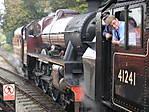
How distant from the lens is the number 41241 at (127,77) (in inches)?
165

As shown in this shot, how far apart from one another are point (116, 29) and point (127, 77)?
889 millimetres

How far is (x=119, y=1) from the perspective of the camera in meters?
4.86

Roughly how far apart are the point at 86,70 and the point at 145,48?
264cm

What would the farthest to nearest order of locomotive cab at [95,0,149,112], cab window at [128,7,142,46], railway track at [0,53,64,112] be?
railway track at [0,53,64,112] < cab window at [128,7,142,46] < locomotive cab at [95,0,149,112]

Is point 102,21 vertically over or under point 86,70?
over

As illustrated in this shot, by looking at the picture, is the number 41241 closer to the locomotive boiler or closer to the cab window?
the cab window

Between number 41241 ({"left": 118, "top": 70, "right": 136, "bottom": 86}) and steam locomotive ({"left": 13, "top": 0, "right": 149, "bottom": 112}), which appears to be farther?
number 41241 ({"left": 118, "top": 70, "right": 136, "bottom": 86})

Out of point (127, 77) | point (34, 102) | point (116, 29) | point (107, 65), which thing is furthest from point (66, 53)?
point (127, 77)

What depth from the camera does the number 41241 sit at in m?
4.20

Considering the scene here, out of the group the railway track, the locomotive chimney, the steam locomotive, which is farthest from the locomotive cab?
the railway track

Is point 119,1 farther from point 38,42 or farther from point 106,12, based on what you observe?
point 38,42

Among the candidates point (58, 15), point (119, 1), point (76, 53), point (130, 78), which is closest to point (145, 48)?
point (130, 78)

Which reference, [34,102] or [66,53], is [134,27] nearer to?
[66,53]

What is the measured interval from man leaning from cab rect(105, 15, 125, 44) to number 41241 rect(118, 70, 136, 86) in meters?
0.52
